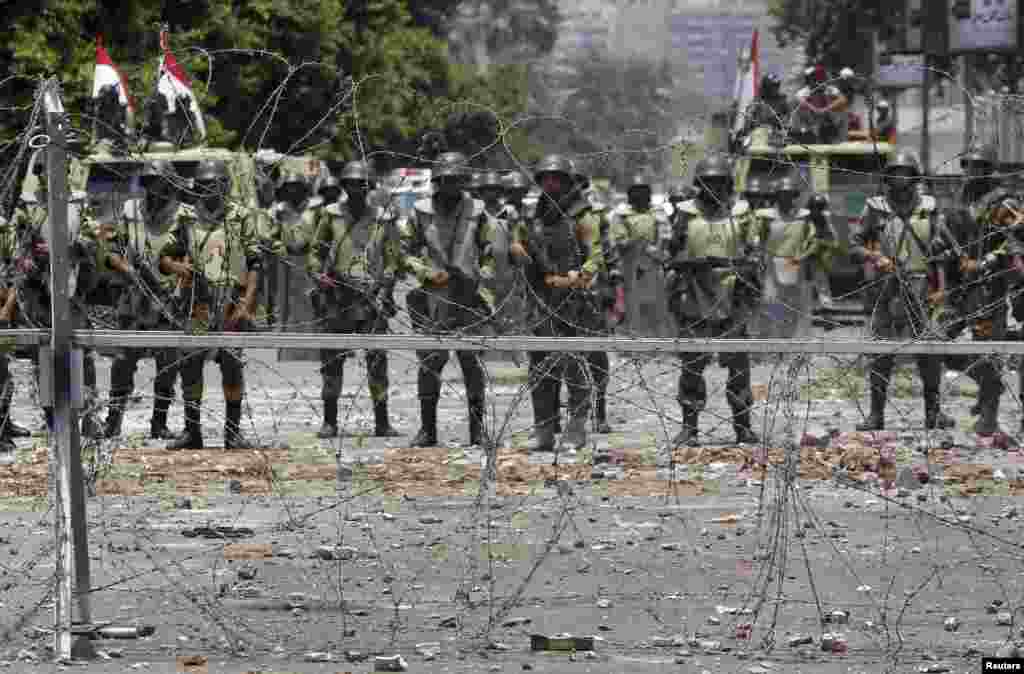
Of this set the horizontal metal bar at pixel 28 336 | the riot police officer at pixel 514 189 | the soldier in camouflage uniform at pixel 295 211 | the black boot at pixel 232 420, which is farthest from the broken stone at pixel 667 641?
the riot police officer at pixel 514 189

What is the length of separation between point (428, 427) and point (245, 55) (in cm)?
1081

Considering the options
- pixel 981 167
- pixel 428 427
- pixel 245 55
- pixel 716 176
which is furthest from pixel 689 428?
pixel 245 55

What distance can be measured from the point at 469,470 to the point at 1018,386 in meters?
4.87

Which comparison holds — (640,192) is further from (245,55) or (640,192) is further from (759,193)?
(245,55)

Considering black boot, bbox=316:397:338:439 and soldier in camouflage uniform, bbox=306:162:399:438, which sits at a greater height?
soldier in camouflage uniform, bbox=306:162:399:438

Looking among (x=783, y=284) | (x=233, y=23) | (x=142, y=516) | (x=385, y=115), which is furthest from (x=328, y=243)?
(x=385, y=115)

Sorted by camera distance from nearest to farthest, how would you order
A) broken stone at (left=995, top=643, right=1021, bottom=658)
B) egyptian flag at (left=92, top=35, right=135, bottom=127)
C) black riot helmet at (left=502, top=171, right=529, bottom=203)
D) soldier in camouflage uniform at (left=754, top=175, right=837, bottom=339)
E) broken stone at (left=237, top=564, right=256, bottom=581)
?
1. broken stone at (left=995, top=643, right=1021, bottom=658)
2. broken stone at (left=237, top=564, right=256, bottom=581)
3. black riot helmet at (left=502, top=171, right=529, bottom=203)
4. egyptian flag at (left=92, top=35, right=135, bottom=127)
5. soldier in camouflage uniform at (left=754, top=175, right=837, bottom=339)

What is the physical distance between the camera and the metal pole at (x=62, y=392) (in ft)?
22.9

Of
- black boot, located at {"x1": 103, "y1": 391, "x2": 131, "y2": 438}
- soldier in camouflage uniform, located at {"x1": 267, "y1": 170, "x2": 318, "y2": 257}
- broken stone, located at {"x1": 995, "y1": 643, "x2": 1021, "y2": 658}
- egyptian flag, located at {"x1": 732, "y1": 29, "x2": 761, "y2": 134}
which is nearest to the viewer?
broken stone, located at {"x1": 995, "y1": 643, "x2": 1021, "y2": 658}

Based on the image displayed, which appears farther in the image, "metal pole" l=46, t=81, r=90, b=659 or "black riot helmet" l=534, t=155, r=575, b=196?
"black riot helmet" l=534, t=155, r=575, b=196

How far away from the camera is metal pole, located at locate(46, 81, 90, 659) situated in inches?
275

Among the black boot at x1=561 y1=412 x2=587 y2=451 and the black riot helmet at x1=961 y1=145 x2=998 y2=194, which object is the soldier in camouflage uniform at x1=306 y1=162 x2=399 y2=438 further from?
the black riot helmet at x1=961 y1=145 x2=998 y2=194

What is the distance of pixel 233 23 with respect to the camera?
89.1ft

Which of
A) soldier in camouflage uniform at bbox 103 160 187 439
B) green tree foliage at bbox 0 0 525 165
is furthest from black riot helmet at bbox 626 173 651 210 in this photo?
soldier in camouflage uniform at bbox 103 160 187 439
